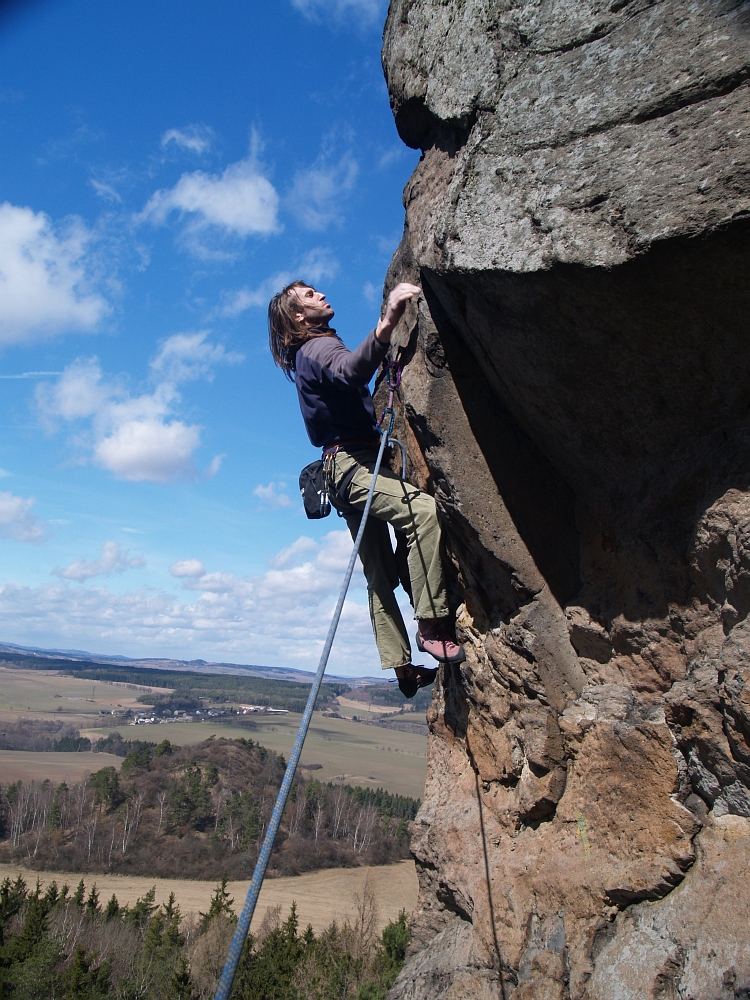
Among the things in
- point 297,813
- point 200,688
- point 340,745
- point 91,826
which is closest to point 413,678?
point 91,826

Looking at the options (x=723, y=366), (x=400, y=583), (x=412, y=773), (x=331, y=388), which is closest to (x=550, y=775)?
(x=400, y=583)

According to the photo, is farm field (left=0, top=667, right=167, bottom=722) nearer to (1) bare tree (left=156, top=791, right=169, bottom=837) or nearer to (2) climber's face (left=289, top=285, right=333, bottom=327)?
(1) bare tree (left=156, top=791, right=169, bottom=837)

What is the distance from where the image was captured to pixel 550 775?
3.72 metres

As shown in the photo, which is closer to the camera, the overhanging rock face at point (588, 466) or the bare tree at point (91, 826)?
the overhanging rock face at point (588, 466)

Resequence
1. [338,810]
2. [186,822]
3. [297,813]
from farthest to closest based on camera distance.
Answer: [338,810], [297,813], [186,822]

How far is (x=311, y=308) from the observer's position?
4.56 meters

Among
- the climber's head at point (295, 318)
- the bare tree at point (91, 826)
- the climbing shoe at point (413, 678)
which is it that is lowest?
the bare tree at point (91, 826)

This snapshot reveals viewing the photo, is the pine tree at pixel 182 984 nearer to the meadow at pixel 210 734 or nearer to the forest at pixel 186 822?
the forest at pixel 186 822

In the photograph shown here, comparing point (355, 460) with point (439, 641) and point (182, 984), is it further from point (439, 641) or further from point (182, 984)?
point (182, 984)

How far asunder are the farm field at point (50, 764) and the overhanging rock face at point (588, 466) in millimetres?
→ 72445

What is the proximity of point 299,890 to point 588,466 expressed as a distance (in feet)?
189

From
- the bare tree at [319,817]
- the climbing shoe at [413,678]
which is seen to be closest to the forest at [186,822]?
the bare tree at [319,817]

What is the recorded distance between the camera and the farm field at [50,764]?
222 feet

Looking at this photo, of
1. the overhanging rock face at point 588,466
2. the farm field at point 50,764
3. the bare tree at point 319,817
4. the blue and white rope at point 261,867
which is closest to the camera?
the blue and white rope at point 261,867
